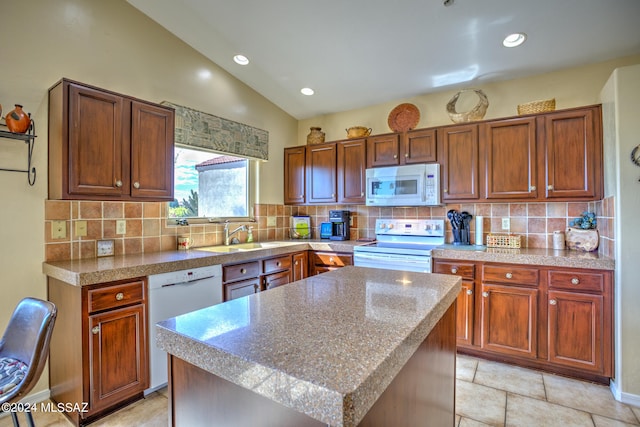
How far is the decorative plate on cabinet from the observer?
A: 3414mm

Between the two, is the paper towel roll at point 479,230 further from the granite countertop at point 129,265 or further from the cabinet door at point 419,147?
the granite countertop at point 129,265

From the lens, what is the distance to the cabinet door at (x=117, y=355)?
1.84 meters

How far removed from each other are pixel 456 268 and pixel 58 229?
310cm

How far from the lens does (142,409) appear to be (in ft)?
6.55

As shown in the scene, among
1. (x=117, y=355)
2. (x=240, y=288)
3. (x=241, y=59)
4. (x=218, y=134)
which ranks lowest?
(x=117, y=355)

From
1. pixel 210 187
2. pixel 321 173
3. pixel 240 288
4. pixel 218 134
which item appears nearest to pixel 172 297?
pixel 240 288

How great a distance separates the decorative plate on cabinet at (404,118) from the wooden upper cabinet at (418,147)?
0.65 ft

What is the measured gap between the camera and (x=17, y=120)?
74.0 inches

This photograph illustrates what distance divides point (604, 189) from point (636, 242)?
1.72ft

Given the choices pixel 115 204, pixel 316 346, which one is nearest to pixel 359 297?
pixel 316 346

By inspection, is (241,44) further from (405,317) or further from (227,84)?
(405,317)

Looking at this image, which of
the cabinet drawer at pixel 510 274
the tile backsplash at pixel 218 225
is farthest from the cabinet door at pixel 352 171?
the cabinet drawer at pixel 510 274

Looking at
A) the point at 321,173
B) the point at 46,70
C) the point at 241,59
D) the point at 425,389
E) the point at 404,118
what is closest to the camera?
the point at 425,389

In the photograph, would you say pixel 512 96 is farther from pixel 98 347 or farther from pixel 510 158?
pixel 98 347
